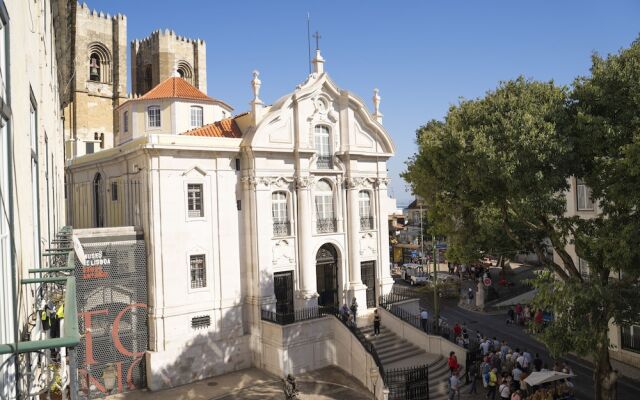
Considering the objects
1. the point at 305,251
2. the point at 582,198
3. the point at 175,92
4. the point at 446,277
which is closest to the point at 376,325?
the point at 305,251

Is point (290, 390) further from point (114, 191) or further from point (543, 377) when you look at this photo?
point (114, 191)

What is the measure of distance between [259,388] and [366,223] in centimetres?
1172

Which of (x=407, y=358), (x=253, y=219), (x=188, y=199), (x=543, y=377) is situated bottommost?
(x=407, y=358)

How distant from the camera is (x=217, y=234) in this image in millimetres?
27438

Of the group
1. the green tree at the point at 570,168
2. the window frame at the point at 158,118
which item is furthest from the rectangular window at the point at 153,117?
the green tree at the point at 570,168

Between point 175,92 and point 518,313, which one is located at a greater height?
point 175,92

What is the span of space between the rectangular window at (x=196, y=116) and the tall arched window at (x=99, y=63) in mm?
24686

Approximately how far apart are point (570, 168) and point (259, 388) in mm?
16867

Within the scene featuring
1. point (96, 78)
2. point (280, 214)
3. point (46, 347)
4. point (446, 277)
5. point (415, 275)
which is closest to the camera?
point (46, 347)

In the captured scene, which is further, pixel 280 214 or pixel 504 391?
pixel 280 214

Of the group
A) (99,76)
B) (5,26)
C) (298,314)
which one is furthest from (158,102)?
(5,26)

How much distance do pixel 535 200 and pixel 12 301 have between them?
15498mm

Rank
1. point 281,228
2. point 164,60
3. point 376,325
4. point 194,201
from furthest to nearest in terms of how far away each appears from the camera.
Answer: point 164,60, point 281,228, point 376,325, point 194,201

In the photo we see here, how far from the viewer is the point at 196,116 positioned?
3694 cm
